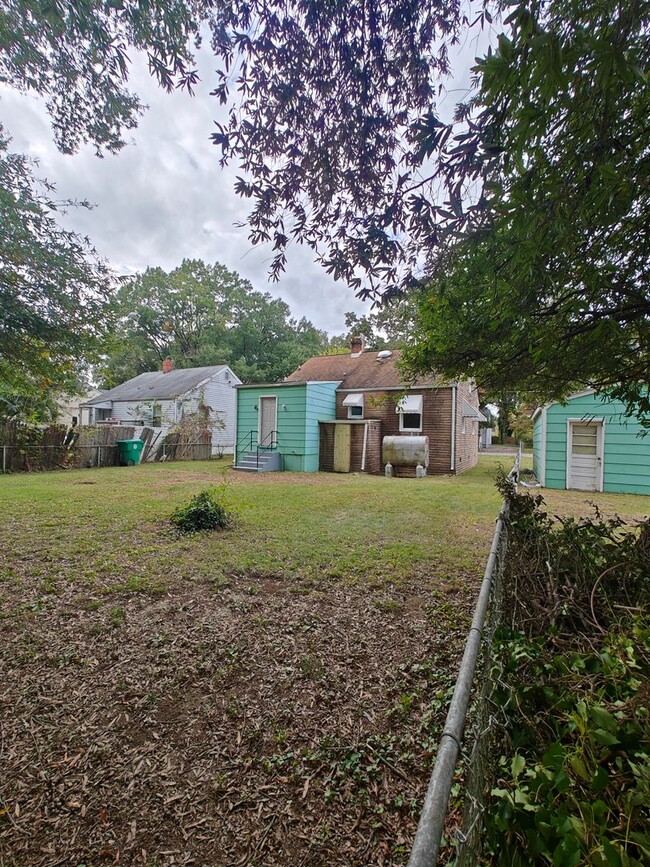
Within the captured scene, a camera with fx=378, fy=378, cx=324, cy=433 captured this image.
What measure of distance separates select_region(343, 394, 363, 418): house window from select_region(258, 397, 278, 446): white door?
2.84m

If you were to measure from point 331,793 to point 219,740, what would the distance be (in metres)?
0.72

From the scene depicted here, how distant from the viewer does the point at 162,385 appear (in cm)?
2409

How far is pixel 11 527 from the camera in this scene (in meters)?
6.23

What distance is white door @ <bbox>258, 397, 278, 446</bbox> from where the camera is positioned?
48.9 ft

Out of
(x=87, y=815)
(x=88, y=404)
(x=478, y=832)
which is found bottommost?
(x=87, y=815)

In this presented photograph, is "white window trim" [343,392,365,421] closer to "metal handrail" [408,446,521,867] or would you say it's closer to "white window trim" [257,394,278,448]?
"white window trim" [257,394,278,448]

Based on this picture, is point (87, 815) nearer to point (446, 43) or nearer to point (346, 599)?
point (346, 599)

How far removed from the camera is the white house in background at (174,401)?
71.1 feet

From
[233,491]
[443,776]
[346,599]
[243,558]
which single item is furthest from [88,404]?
[443,776]

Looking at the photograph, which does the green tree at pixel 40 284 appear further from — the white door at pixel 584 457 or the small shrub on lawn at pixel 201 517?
the white door at pixel 584 457

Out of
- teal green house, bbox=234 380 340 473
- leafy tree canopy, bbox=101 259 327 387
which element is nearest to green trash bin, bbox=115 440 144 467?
teal green house, bbox=234 380 340 473

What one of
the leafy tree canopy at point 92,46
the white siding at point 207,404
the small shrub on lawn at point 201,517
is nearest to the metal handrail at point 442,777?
the leafy tree canopy at point 92,46

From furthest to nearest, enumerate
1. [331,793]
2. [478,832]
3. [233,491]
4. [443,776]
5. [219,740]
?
[233,491], [219,740], [331,793], [478,832], [443,776]

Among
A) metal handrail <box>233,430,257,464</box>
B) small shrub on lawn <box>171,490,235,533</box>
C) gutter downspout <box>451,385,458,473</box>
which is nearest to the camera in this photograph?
small shrub on lawn <box>171,490,235,533</box>
